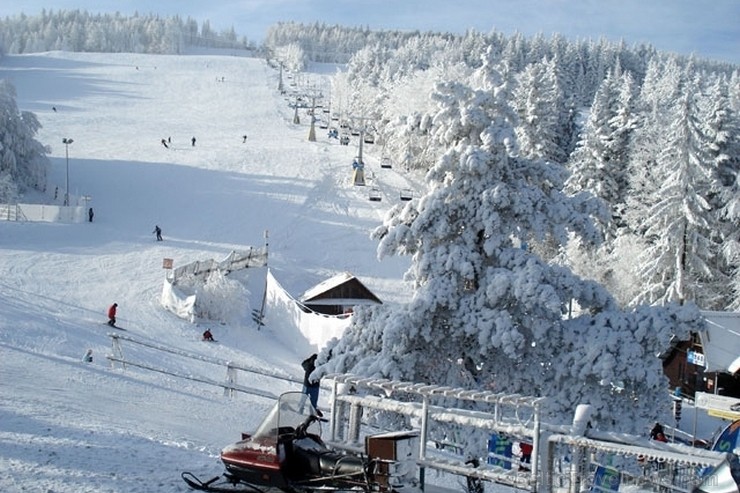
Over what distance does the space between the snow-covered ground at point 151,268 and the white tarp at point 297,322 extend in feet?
2.54

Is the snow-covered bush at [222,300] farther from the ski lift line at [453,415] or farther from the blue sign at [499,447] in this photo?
the blue sign at [499,447]

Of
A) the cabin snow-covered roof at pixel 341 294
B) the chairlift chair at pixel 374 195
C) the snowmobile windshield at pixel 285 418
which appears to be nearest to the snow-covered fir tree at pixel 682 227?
the cabin snow-covered roof at pixel 341 294

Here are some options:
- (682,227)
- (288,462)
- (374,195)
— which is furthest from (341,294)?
(288,462)

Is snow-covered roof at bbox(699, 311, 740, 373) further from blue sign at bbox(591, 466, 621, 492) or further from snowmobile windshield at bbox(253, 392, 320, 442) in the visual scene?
snowmobile windshield at bbox(253, 392, 320, 442)

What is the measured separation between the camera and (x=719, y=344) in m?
26.8

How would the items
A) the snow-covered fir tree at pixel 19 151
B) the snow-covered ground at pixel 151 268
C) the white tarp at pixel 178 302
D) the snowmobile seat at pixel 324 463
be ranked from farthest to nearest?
the snow-covered fir tree at pixel 19 151 → the white tarp at pixel 178 302 → the snow-covered ground at pixel 151 268 → the snowmobile seat at pixel 324 463

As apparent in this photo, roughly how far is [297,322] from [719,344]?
51.2 ft

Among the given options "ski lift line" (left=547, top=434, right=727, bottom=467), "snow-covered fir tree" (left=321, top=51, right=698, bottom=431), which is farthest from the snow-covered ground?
"ski lift line" (left=547, top=434, right=727, bottom=467)

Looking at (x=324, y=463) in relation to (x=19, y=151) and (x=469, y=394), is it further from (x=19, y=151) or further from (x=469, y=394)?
(x=19, y=151)

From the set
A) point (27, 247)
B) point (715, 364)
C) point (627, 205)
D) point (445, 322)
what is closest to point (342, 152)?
point (627, 205)

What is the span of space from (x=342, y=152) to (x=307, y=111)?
1491 inches

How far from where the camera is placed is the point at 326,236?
46.6m

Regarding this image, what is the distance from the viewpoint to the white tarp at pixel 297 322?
102 feet

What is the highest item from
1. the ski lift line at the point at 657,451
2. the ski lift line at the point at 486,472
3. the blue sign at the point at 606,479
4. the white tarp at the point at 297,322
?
the ski lift line at the point at 657,451
